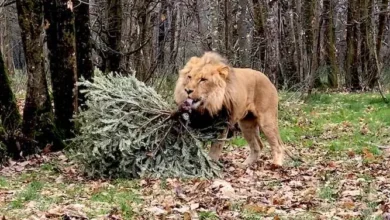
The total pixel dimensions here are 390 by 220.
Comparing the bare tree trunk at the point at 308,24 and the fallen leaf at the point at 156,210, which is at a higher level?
the bare tree trunk at the point at 308,24

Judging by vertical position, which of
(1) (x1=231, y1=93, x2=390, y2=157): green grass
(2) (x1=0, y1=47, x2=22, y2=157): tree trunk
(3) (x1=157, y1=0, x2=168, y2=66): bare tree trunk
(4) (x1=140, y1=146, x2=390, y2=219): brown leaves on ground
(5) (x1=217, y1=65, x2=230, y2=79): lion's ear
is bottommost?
(1) (x1=231, y1=93, x2=390, y2=157): green grass

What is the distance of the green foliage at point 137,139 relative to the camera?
976cm

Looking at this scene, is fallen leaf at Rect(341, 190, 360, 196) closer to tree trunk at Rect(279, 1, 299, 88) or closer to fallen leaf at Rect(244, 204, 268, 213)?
fallen leaf at Rect(244, 204, 268, 213)

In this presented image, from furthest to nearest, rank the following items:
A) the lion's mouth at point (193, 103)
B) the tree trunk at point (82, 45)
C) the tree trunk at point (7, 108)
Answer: the tree trunk at point (82, 45)
the tree trunk at point (7, 108)
the lion's mouth at point (193, 103)

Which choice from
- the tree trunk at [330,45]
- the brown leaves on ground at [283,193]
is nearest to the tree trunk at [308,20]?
the tree trunk at [330,45]

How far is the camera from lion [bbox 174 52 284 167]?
32.1 feet

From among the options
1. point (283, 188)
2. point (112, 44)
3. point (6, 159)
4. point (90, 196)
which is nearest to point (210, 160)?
point (283, 188)

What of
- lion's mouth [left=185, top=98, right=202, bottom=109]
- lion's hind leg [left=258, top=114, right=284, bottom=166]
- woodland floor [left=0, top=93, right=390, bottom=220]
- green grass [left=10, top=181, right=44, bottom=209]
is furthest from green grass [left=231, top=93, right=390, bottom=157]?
green grass [left=10, top=181, right=44, bottom=209]

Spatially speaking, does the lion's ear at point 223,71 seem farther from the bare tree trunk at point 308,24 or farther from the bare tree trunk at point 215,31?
the bare tree trunk at point 308,24

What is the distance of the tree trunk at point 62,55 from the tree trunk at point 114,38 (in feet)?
8.66

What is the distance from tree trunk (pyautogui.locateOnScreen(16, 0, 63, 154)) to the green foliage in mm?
1641

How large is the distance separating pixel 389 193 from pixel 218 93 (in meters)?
2.99

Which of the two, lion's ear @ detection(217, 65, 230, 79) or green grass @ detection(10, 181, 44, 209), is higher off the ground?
lion's ear @ detection(217, 65, 230, 79)

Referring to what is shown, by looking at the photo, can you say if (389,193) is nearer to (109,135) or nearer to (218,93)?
(218,93)
